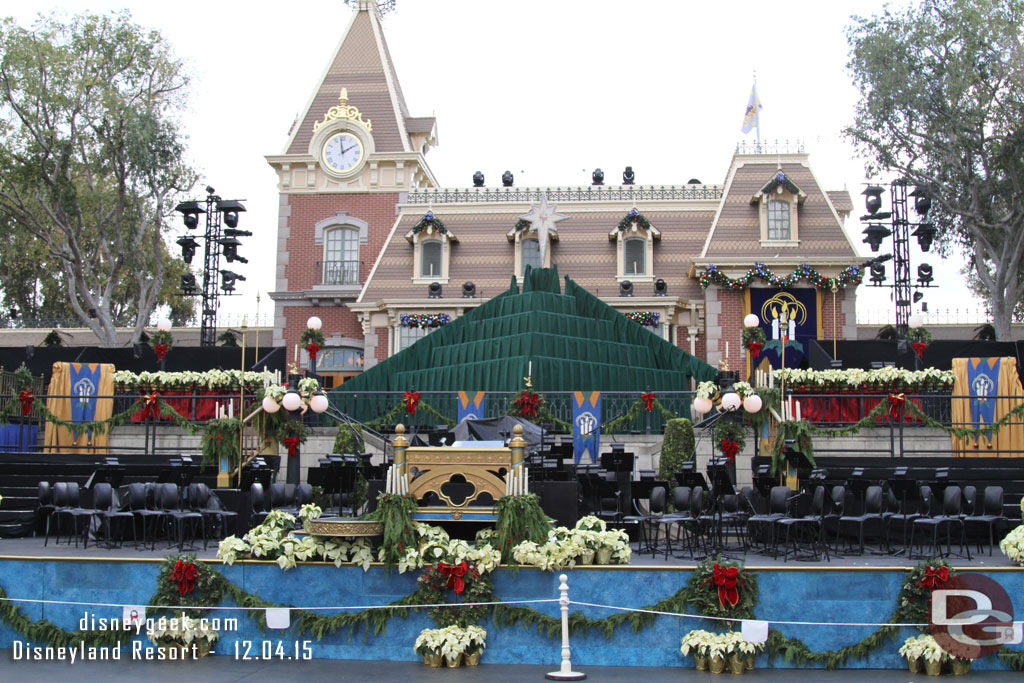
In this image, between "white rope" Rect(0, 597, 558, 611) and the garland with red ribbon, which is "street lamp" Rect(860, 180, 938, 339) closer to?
the garland with red ribbon

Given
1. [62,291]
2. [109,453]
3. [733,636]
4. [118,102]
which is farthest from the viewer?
[62,291]

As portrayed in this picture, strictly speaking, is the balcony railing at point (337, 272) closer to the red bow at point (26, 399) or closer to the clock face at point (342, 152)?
the clock face at point (342, 152)

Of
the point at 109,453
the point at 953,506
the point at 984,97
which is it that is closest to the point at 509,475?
the point at 953,506

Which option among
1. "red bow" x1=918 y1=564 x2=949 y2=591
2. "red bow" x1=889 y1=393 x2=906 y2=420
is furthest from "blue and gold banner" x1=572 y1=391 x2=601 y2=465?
"red bow" x1=918 y1=564 x2=949 y2=591

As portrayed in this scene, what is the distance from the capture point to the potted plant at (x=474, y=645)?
33.9 ft

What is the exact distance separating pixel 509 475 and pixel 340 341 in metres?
19.2

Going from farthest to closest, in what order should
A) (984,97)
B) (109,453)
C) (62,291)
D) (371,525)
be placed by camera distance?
(62,291) < (984,97) < (109,453) < (371,525)

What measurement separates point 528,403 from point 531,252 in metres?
11.9

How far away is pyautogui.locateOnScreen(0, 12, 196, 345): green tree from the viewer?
1099 inches

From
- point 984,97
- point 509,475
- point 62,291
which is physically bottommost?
point 509,475

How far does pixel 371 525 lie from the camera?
10.8 meters

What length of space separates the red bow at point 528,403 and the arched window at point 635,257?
1149 centimetres

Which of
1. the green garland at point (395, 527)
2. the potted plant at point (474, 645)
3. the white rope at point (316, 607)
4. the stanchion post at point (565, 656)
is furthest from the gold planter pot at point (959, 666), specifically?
the green garland at point (395, 527)

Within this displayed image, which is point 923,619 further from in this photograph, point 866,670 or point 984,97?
point 984,97
